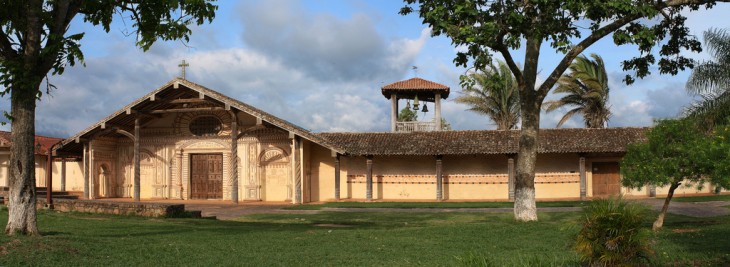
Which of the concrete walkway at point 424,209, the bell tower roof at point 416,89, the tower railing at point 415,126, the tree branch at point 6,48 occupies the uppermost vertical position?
the bell tower roof at point 416,89

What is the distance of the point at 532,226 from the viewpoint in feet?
44.5

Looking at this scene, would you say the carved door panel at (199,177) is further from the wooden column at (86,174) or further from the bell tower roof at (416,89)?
the bell tower roof at (416,89)

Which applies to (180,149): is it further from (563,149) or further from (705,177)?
(705,177)

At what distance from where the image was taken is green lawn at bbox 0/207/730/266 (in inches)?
332

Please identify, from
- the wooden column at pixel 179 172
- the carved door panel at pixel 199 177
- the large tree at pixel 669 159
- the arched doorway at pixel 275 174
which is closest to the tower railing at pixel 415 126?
the arched doorway at pixel 275 174

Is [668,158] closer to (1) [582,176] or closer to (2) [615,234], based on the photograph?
(2) [615,234]

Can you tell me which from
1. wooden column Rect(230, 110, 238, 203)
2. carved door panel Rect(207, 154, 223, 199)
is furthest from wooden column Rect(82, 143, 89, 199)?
wooden column Rect(230, 110, 238, 203)

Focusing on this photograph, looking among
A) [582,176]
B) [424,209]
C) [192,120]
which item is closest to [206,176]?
[192,120]

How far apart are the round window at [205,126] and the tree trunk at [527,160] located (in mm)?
17566

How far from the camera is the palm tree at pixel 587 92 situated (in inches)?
1446

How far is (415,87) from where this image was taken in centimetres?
3069

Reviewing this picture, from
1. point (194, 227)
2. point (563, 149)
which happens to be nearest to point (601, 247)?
point (194, 227)

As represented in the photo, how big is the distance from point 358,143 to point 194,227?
14824 millimetres

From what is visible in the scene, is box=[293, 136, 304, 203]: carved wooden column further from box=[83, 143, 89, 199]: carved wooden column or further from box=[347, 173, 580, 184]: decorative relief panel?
box=[83, 143, 89, 199]: carved wooden column
